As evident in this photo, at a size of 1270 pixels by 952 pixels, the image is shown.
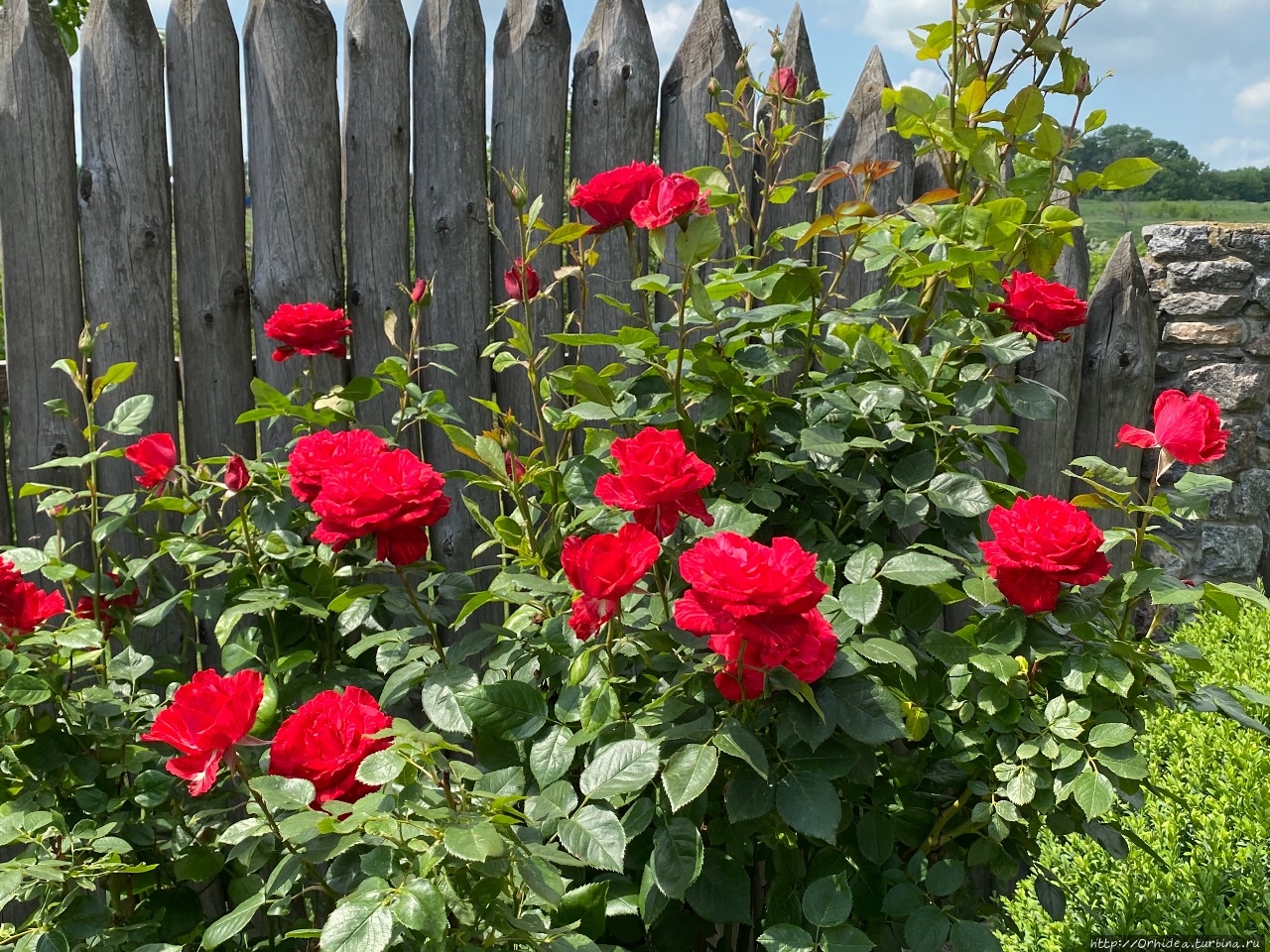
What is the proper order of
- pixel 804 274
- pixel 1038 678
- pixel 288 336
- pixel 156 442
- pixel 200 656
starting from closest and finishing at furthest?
pixel 1038 678 < pixel 804 274 < pixel 156 442 < pixel 288 336 < pixel 200 656

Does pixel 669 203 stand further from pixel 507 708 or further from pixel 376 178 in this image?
pixel 376 178

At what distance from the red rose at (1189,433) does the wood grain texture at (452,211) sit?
1331mm

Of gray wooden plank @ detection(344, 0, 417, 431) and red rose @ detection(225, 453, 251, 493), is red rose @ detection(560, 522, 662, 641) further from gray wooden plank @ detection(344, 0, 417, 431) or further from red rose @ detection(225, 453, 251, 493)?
gray wooden plank @ detection(344, 0, 417, 431)

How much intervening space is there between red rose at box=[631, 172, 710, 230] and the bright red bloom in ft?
1.44

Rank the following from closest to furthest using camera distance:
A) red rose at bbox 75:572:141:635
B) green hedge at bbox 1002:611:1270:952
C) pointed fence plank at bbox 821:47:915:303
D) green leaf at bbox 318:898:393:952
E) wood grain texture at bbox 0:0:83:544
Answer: green leaf at bbox 318:898:393:952 → green hedge at bbox 1002:611:1270:952 → red rose at bbox 75:572:141:635 → wood grain texture at bbox 0:0:83:544 → pointed fence plank at bbox 821:47:915:303

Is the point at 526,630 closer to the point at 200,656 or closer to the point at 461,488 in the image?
the point at 461,488

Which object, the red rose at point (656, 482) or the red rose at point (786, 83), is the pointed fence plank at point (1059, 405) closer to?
the red rose at point (786, 83)

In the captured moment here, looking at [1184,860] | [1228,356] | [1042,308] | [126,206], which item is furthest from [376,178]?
[1228,356]

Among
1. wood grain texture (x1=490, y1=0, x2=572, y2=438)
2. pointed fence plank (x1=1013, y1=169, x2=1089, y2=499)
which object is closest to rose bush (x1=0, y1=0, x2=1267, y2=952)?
wood grain texture (x1=490, y1=0, x2=572, y2=438)

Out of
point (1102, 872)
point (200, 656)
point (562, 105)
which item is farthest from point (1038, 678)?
point (200, 656)

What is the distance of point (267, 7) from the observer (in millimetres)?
2012

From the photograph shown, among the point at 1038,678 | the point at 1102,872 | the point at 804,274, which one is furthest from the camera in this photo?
the point at 1102,872

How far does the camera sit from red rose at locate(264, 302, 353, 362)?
5.32 feet

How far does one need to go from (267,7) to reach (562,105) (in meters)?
0.61
